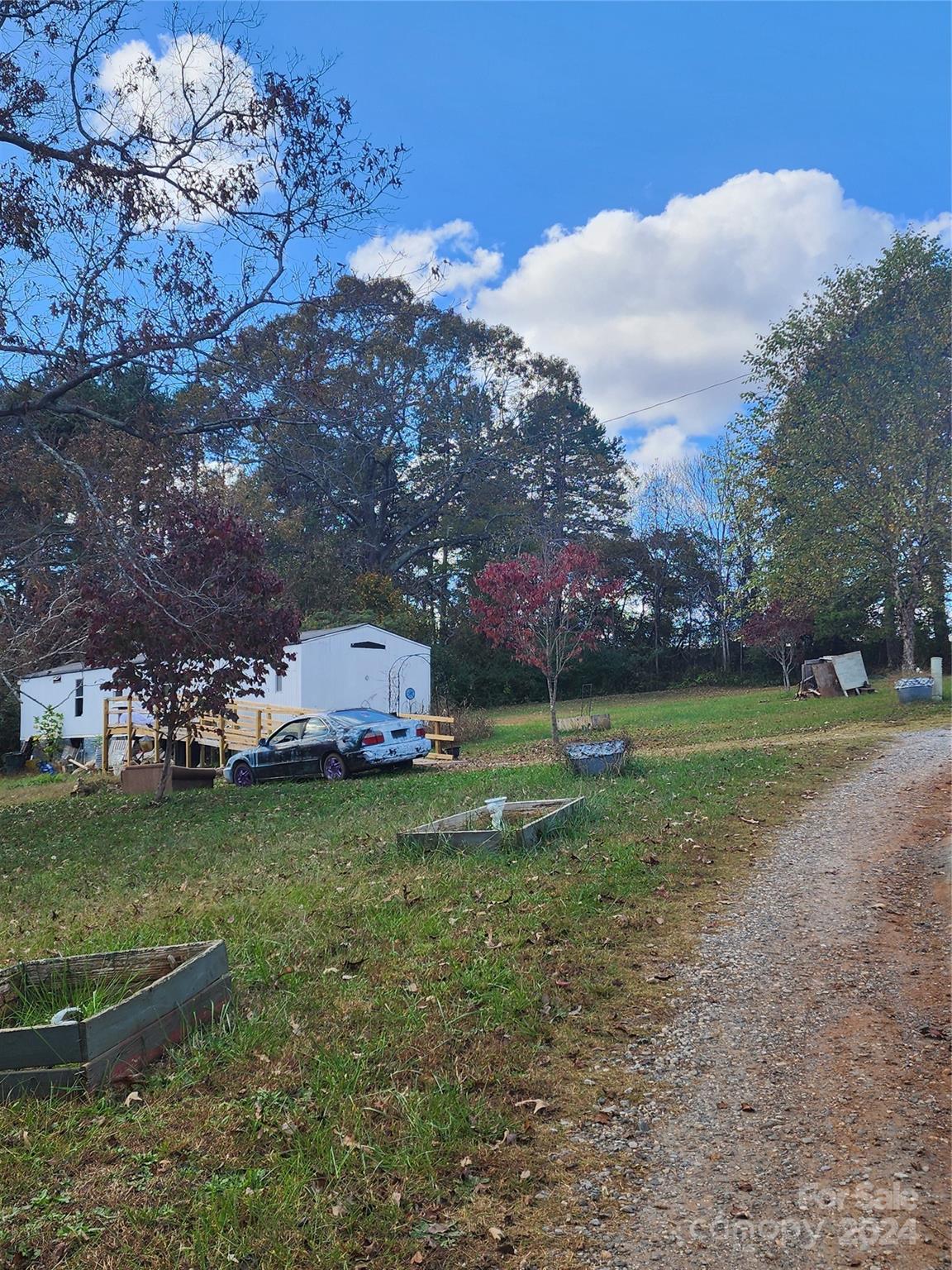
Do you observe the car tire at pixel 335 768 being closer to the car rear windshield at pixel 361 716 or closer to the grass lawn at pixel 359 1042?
the car rear windshield at pixel 361 716

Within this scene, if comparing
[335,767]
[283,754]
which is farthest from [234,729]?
[335,767]

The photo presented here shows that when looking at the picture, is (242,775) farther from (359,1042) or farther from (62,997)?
(359,1042)

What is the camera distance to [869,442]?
19.9m

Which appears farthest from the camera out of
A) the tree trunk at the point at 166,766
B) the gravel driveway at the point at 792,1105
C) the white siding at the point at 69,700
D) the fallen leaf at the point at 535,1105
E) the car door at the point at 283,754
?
the white siding at the point at 69,700

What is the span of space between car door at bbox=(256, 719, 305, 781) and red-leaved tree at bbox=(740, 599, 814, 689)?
1816cm

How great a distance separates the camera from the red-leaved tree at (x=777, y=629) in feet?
97.9

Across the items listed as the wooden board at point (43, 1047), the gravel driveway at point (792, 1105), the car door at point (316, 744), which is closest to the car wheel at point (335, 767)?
the car door at point (316, 744)

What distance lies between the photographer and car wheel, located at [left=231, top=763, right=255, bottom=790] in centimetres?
1740

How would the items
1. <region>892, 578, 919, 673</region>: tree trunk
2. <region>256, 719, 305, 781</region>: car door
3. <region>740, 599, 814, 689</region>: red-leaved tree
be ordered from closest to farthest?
<region>256, 719, 305, 781</region>: car door, <region>892, 578, 919, 673</region>: tree trunk, <region>740, 599, 814, 689</region>: red-leaved tree

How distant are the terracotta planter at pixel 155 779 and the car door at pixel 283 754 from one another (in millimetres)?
1251

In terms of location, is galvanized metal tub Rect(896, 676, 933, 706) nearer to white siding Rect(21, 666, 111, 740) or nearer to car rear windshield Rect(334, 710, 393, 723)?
car rear windshield Rect(334, 710, 393, 723)

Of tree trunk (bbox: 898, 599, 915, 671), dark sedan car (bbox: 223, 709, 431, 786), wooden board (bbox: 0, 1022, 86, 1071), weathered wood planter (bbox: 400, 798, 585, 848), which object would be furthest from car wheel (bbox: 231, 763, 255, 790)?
tree trunk (bbox: 898, 599, 915, 671)

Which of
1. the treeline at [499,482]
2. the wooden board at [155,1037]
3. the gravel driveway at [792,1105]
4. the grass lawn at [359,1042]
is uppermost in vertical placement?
the treeline at [499,482]

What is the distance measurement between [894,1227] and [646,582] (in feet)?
126
